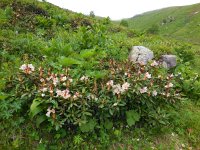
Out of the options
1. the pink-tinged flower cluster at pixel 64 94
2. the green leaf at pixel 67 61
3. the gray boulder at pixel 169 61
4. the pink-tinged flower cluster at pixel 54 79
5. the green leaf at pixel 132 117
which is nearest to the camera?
the pink-tinged flower cluster at pixel 64 94

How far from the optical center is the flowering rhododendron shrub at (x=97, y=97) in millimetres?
6672

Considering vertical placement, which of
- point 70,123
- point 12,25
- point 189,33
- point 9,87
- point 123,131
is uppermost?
point 12,25

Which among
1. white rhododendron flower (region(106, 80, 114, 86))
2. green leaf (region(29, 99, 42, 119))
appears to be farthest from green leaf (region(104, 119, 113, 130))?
green leaf (region(29, 99, 42, 119))

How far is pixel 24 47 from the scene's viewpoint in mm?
10398

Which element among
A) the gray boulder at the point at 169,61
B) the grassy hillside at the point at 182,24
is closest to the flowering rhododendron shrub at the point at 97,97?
the gray boulder at the point at 169,61

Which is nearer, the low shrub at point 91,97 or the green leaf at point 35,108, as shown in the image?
the green leaf at point 35,108

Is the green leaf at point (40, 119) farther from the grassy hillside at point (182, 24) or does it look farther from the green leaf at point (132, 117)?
the grassy hillside at point (182, 24)

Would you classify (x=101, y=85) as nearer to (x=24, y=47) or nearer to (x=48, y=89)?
(x=48, y=89)

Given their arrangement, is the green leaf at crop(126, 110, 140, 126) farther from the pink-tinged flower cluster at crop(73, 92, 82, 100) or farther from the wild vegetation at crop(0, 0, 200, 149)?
the pink-tinged flower cluster at crop(73, 92, 82, 100)

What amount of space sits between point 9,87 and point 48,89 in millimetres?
1312

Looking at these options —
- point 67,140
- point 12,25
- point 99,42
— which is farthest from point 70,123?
point 12,25

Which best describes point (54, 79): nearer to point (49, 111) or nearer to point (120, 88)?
point (49, 111)

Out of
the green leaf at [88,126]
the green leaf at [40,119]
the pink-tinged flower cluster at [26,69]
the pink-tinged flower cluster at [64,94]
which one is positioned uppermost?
the pink-tinged flower cluster at [26,69]

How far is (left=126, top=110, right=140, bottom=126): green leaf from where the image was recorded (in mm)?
7426
